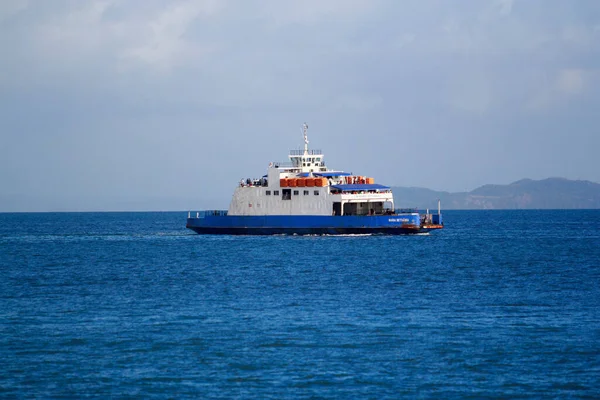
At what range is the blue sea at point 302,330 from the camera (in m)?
27.5

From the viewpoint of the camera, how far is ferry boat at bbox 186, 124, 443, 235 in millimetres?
91938

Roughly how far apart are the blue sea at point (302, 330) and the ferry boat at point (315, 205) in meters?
24.6

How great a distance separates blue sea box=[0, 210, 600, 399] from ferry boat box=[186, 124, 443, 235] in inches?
968

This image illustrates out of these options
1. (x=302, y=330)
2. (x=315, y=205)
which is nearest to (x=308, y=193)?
(x=315, y=205)

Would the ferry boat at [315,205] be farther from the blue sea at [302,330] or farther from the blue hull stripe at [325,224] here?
the blue sea at [302,330]

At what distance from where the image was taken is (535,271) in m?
60.4

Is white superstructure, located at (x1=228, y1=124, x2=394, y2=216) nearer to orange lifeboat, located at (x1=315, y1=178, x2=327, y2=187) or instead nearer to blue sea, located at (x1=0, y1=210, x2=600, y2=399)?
orange lifeboat, located at (x1=315, y1=178, x2=327, y2=187)

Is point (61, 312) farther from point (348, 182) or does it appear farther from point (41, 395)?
point (348, 182)

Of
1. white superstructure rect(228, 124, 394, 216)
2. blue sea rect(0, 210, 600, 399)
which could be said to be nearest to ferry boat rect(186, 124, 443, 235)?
white superstructure rect(228, 124, 394, 216)

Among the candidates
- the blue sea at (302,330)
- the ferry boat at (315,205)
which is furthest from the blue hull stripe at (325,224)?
the blue sea at (302,330)

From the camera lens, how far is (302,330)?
116 ft

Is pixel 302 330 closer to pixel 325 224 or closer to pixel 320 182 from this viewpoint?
pixel 325 224

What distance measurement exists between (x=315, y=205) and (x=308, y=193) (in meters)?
1.33

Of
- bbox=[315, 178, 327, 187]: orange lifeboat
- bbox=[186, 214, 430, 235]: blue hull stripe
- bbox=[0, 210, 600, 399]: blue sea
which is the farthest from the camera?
bbox=[315, 178, 327, 187]: orange lifeboat
